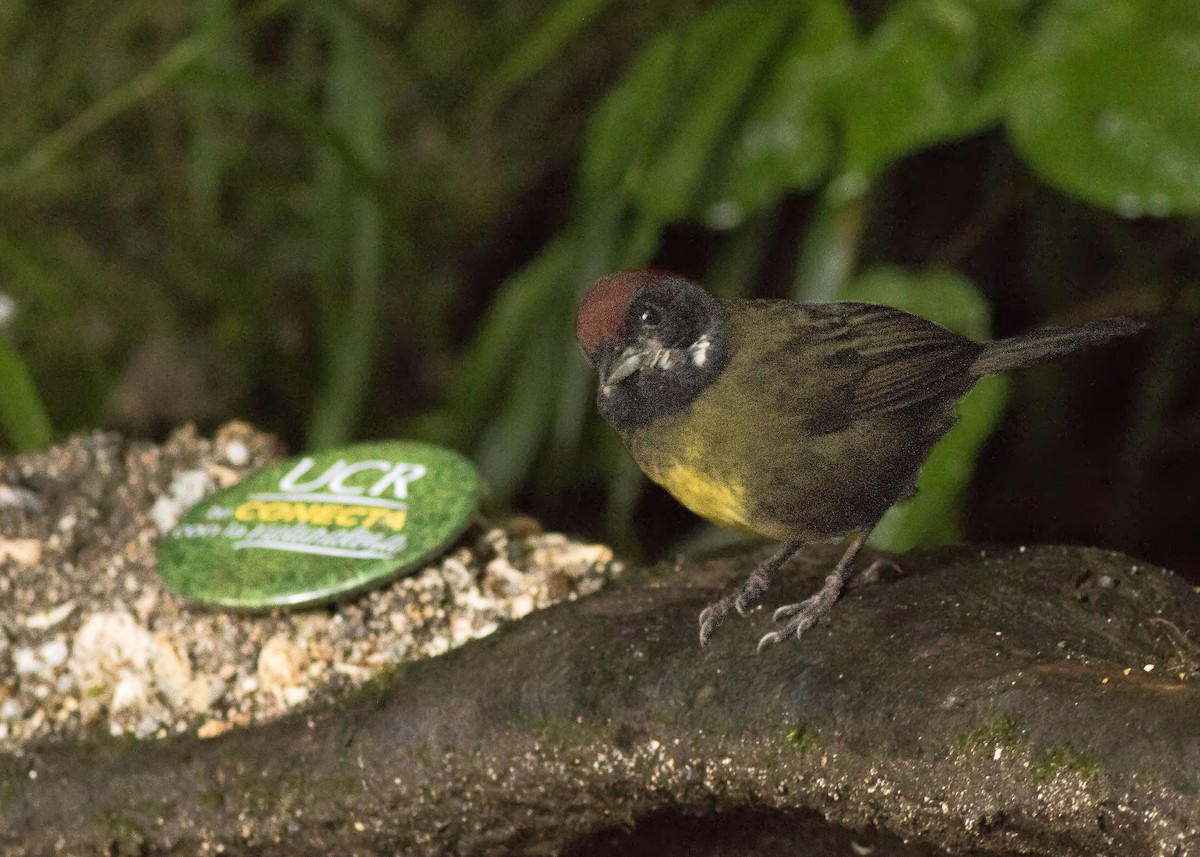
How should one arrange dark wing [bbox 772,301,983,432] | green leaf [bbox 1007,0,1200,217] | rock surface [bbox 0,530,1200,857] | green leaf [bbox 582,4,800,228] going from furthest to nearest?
green leaf [bbox 582,4,800,228]
green leaf [bbox 1007,0,1200,217]
dark wing [bbox 772,301,983,432]
rock surface [bbox 0,530,1200,857]

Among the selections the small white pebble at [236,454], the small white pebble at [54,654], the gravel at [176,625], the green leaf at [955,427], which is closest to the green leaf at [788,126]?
the green leaf at [955,427]

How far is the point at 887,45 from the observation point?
2.35m

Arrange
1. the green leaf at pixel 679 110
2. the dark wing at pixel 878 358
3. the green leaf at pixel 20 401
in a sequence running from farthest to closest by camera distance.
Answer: the green leaf at pixel 679 110, the green leaf at pixel 20 401, the dark wing at pixel 878 358

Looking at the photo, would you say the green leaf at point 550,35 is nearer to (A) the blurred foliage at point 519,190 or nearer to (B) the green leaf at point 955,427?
(A) the blurred foliage at point 519,190

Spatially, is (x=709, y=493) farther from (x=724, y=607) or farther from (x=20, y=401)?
(x=20, y=401)

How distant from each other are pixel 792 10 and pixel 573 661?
63.5 inches

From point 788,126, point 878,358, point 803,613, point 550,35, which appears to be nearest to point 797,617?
point 803,613

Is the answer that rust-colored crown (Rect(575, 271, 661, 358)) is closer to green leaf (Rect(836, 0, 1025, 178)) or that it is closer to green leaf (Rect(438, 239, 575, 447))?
green leaf (Rect(836, 0, 1025, 178))

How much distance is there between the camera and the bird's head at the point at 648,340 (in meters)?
1.42

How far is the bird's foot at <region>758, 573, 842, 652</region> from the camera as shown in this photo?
1.51m

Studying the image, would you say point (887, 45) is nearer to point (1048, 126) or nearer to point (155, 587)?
point (1048, 126)

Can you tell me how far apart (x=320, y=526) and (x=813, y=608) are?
703 mm

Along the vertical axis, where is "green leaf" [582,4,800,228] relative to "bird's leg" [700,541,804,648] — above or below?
above

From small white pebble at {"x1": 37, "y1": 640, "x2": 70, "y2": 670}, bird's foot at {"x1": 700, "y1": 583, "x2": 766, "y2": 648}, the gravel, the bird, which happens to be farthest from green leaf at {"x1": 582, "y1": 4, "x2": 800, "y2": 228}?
small white pebble at {"x1": 37, "y1": 640, "x2": 70, "y2": 670}
